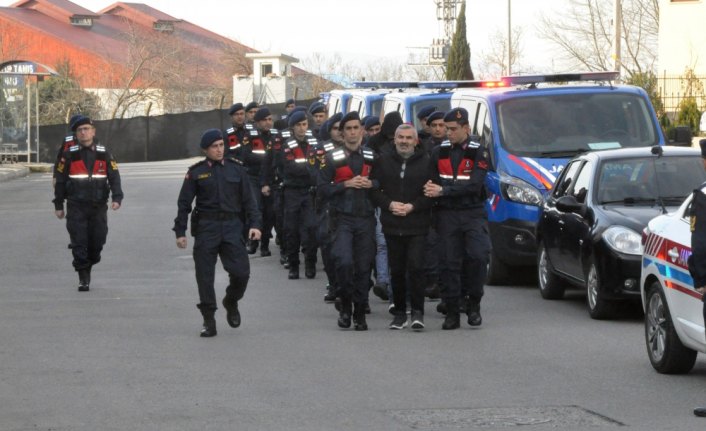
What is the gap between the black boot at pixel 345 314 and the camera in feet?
40.9

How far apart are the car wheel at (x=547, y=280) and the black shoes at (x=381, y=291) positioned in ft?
5.44

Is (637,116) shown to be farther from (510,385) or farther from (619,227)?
(510,385)

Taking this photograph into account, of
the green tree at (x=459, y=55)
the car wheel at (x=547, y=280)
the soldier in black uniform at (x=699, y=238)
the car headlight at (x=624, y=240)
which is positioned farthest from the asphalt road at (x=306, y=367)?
the green tree at (x=459, y=55)

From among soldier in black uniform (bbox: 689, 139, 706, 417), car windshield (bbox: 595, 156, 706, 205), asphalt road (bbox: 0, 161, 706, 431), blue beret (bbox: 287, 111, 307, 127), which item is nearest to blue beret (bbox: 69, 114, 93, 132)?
asphalt road (bbox: 0, 161, 706, 431)

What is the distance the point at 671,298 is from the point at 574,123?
719 cm

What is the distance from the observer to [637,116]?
16719 millimetres

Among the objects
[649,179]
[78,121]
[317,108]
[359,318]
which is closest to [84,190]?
[78,121]

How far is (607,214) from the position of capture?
13242mm

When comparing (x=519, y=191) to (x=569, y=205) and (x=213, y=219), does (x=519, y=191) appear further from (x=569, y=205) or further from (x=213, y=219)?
(x=213, y=219)

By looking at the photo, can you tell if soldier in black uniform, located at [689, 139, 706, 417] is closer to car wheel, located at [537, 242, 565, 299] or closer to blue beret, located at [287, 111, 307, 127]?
car wheel, located at [537, 242, 565, 299]

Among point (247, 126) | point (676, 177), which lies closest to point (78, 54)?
point (247, 126)

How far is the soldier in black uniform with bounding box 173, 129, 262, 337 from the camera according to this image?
12.1 metres

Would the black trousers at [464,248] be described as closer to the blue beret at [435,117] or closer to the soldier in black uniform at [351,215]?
the soldier in black uniform at [351,215]

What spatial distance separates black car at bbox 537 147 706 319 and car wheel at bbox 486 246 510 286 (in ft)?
3.97
